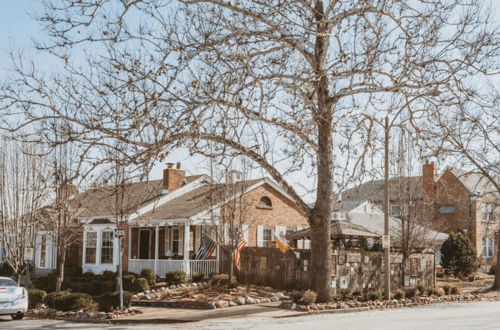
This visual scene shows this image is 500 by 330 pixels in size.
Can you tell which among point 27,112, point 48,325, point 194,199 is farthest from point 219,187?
point 27,112

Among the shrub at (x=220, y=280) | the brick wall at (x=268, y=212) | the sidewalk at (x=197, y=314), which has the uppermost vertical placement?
the brick wall at (x=268, y=212)

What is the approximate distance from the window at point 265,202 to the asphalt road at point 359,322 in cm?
1461

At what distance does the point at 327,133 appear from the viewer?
20172mm

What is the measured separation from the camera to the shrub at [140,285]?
88.1 feet

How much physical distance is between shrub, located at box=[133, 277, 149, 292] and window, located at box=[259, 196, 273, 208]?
9186 millimetres

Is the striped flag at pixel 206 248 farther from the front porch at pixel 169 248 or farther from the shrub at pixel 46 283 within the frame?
the shrub at pixel 46 283

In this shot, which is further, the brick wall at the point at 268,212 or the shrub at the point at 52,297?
the brick wall at the point at 268,212

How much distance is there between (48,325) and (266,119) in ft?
26.7

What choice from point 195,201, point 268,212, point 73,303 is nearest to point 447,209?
point 268,212

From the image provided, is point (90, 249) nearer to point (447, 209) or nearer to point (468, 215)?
point (447, 209)

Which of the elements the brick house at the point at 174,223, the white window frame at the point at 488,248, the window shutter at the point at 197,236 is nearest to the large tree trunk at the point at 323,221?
the brick house at the point at 174,223

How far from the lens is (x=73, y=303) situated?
2144cm

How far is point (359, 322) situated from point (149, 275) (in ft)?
45.9

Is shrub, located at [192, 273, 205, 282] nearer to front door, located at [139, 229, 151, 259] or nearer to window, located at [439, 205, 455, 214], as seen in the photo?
front door, located at [139, 229, 151, 259]
